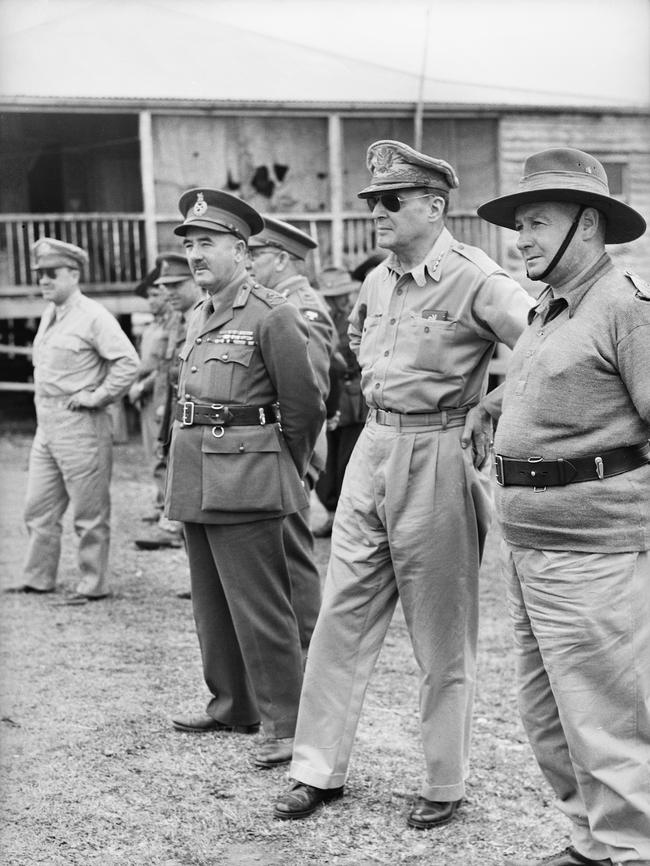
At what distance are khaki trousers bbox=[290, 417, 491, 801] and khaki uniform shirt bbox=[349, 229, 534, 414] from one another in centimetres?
14

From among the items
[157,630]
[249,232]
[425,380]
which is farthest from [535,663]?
[157,630]

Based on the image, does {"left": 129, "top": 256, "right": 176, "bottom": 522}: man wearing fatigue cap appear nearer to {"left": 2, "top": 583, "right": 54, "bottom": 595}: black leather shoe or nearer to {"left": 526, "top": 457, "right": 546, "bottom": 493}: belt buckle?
{"left": 2, "top": 583, "right": 54, "bottom": 595}: black leather shoe

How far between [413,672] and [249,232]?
2.45m

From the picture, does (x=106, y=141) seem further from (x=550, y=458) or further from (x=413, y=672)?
(x=550, y=458)

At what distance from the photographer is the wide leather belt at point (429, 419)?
4.02 meters

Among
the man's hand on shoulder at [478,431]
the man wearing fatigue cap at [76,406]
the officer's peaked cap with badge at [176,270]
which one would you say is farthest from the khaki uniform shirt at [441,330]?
the man wearing fatigue cap at [76,406]

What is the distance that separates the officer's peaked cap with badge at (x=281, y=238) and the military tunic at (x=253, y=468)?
157 cm

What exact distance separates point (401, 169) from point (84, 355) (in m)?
3.95

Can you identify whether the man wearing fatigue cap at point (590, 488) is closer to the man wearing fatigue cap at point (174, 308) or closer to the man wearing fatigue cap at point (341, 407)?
the man wearing fatigue cap at point (174, 308)

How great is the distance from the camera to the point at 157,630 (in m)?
6.76

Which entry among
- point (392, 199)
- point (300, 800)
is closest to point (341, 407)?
point (392, 199)

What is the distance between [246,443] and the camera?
14.8ft

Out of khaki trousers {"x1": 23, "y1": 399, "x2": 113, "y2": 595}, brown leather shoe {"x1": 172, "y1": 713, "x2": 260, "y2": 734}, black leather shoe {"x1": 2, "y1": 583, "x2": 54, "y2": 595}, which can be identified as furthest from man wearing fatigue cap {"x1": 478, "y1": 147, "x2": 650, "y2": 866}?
black leather shoe {"x1": 2, "y1": 583, "x2": 54, "y2": 595}

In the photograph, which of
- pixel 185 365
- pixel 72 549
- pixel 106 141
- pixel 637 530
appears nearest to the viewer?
pixel 637 530
